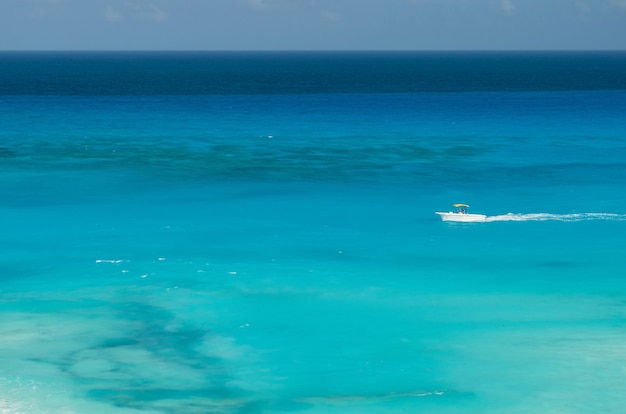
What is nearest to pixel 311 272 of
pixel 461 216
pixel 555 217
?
pixel 461 216

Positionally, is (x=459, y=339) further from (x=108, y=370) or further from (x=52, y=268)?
(x=52, y=268)

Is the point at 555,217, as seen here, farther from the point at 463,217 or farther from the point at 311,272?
the point at 311,272

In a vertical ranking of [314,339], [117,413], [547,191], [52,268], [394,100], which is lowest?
[117,413]

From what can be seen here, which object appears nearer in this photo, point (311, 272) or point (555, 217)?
point (311, 272)

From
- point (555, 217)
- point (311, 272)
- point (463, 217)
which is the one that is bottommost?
point (311, 272)

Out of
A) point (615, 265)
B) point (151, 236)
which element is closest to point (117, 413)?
point (151, 236)

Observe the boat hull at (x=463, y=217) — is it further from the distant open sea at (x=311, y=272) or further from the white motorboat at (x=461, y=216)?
the distant open sea at (x=311, y=272)

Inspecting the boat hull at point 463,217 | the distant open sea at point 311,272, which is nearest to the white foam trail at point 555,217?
the distant open sea at point 311,272
